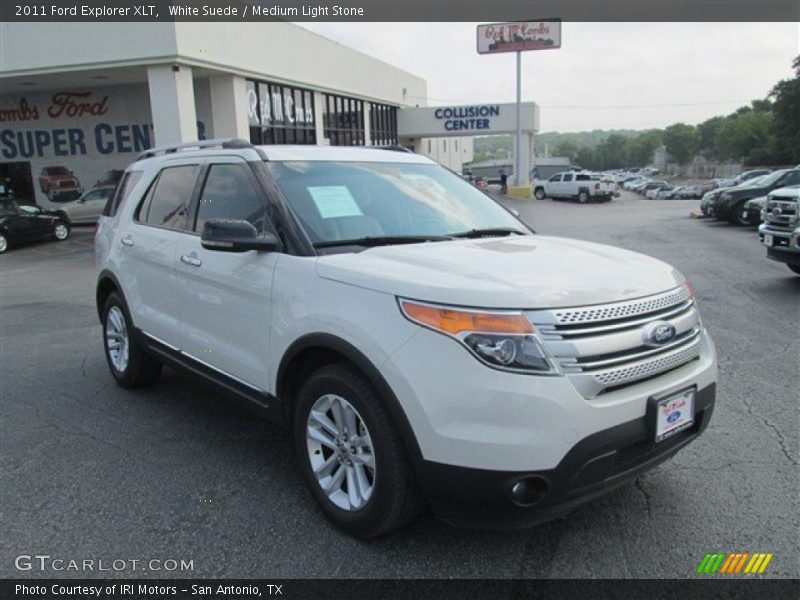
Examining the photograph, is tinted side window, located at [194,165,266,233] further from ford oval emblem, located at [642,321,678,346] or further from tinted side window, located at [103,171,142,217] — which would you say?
ford oval emblem, located at [642,321,678,346]

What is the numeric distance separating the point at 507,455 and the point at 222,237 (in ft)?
6.00

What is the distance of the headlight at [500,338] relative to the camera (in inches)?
97.3

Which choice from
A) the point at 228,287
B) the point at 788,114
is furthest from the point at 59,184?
the point at 788,114

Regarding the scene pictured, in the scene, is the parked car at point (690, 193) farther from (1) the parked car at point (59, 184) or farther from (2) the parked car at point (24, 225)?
(2) the parked car at point (24, 225)

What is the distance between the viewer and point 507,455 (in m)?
2.44

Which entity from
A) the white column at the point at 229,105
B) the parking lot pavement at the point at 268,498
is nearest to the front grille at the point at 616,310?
the parking lot pavement at the point at 268,498

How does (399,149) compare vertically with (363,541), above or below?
above

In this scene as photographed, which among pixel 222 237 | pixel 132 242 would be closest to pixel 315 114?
pixel 132 242

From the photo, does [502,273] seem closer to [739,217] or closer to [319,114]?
[739,217]

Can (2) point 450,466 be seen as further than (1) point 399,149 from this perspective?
No

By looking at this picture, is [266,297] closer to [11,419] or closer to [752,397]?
[11,419]

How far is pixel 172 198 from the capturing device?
4.65 meters

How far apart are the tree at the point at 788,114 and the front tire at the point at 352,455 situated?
69.1 m

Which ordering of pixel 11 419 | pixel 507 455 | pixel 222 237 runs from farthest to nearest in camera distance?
pixel 11 419
pixel 222 237
pixel 507 455
